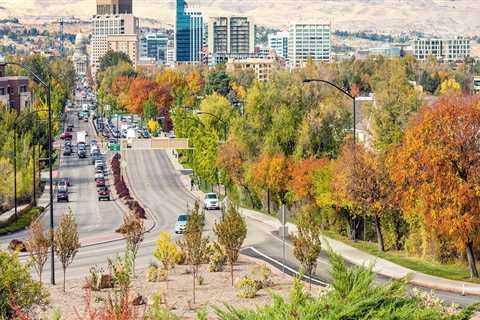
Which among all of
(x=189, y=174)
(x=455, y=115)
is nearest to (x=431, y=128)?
(x=455, y=115)

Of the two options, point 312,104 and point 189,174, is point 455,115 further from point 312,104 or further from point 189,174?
point 189,174

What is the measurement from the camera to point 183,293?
40.0m

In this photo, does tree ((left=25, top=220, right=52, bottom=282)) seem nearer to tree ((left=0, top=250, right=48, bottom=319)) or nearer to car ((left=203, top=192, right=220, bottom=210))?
tree ((left=0, top=250, right=48, bottom=319))

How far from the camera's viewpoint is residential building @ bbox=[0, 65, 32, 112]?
123000 mm

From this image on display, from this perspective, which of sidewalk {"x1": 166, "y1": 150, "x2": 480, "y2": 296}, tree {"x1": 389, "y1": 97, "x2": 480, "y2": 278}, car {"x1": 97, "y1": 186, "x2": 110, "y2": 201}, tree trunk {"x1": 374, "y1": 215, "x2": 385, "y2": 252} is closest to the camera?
sidewalk {"x1": 166, "y1": 150, "x2": 480, "y2": 296}

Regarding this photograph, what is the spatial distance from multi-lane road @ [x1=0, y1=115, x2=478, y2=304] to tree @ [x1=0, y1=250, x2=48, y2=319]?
12869mm

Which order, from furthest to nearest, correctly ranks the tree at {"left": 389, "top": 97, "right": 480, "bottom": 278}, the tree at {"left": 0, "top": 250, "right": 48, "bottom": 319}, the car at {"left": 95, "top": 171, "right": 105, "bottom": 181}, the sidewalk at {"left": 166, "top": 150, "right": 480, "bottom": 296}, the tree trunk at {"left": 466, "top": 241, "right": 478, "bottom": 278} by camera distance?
1. the car at {"left": 95, "top": 171, "right": 105, "bottom": 181}
2. the tree trunk at {"left": 466, "top": 241, "right": 478, "bottom": 278}
3. the tree at {"left": 389, "top": 97, "right": 480, "bottom": 278}
4. the sidewalk at {"left": 166, "top": 150, "right": 480, "bottom": 296}
5. the tree at {"left": 0, "top": 250, "right": 48, "bottom": 319}

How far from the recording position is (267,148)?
229ft

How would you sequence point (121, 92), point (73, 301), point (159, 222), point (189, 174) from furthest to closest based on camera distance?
1. point (121, 92)
2. point (189, 174)
3. point (159, 222)
4. point (73, 301)

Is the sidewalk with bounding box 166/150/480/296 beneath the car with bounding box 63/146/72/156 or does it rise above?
above

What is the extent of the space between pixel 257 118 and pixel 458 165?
3115 cm

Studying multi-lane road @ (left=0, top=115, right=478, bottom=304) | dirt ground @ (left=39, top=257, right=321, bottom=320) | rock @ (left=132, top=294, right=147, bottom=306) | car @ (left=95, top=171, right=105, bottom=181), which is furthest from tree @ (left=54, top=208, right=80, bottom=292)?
car @ (left=95, top=171, right=105, bottom=181)

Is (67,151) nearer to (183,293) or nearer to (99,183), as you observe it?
(99,183)

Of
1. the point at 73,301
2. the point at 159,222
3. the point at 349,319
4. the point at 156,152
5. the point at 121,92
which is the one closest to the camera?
the point at 349,319
